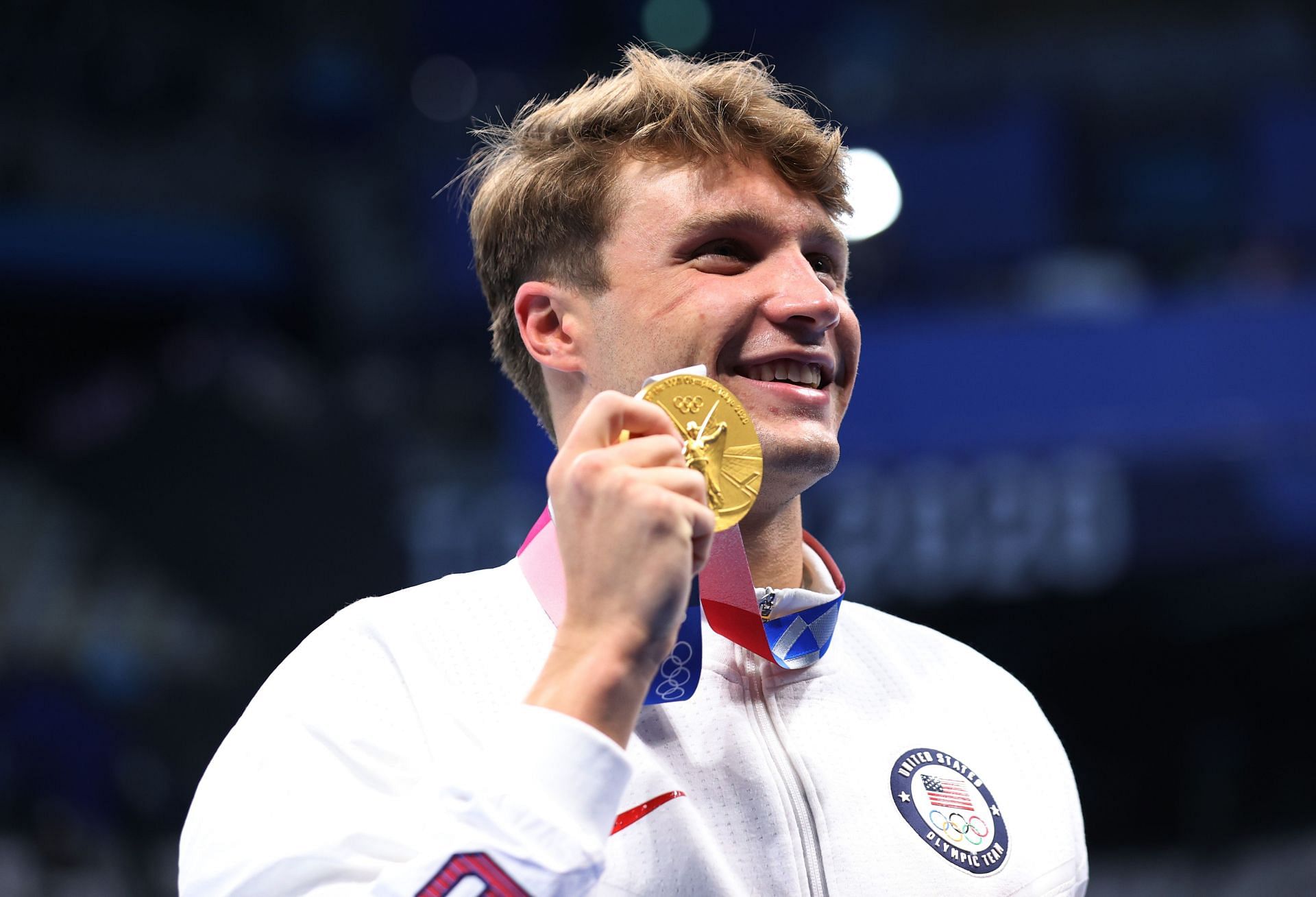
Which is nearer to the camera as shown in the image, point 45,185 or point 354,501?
point 354,501

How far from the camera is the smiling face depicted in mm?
1815

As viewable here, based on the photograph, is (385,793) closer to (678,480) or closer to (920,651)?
(678,480)

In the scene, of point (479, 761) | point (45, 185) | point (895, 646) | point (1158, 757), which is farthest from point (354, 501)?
point (479, 761)

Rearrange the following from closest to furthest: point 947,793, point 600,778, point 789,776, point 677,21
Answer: point 600,778, point 789,776, point 947,793, point 677,21

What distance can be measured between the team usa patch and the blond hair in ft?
2.75

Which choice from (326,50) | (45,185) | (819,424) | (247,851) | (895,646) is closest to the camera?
(247,851)

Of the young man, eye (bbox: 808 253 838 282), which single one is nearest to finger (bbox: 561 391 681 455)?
the young man

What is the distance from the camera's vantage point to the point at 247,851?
147 cm

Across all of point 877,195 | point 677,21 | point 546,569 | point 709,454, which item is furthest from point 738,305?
point 677,21

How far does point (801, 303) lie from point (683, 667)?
0.55 metres

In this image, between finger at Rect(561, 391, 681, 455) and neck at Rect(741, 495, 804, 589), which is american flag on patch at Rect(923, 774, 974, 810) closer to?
→ neck at Rect(741, 495, 804, 589)

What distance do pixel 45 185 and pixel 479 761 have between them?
10.3 metres

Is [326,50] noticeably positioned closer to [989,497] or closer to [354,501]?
[354,501]

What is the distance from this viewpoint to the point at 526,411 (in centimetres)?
757
